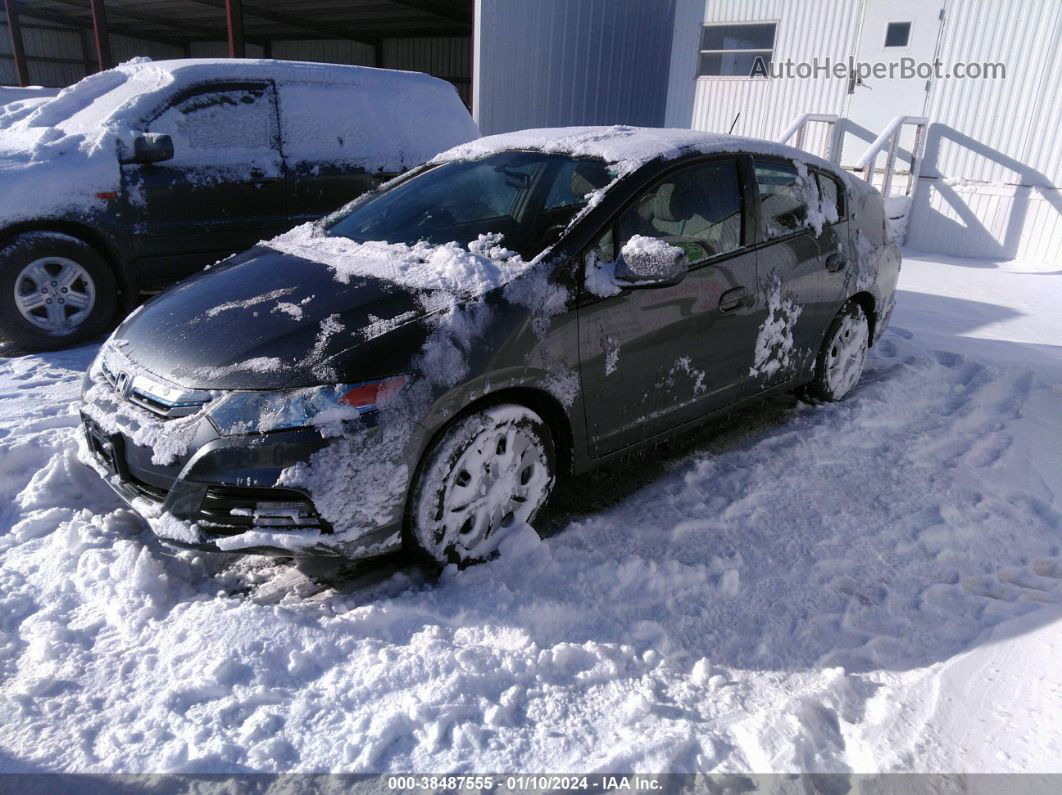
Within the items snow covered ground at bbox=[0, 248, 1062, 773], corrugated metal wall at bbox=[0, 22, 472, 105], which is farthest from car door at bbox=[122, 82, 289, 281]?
corrugated metal wall at bbox=[0, 22, 472, 105]

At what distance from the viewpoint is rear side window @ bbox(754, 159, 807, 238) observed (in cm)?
391

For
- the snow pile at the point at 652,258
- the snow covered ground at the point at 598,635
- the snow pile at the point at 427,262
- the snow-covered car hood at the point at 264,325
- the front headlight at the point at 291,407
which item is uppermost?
the snow pile at the point at 652,258

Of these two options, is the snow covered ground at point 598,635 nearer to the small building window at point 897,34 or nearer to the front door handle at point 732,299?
the front door handle at point 732,299

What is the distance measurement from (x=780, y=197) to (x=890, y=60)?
7630mm

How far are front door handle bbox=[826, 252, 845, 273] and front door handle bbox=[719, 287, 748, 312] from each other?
844 mm

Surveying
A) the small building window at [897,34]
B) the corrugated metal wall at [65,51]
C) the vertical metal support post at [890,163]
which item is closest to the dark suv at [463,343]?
the vertical metal support post at [890,163]

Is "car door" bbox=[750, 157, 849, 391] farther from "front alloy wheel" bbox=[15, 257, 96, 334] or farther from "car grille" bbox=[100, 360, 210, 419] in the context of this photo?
"front alloy wheel" bbox=[15, 257, 96, 334]

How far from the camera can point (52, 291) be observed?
16.6 feet

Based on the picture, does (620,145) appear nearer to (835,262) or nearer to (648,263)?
(648,263)

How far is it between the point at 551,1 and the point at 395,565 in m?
11.4

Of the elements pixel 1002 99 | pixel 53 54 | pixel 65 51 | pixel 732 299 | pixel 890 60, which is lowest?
pixel 53 54

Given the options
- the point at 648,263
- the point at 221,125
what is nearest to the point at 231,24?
the point at 221,125

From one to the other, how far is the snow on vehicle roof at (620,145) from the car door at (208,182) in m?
2.21

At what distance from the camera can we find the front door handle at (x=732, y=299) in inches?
142
